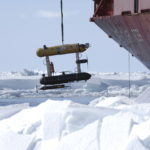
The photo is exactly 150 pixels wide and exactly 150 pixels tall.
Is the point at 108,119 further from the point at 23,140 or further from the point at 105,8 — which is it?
the point at 105,8

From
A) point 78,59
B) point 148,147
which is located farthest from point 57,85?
point 148,147

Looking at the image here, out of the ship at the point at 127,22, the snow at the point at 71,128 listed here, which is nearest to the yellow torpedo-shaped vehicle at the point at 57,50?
the ship at the point at 127,22

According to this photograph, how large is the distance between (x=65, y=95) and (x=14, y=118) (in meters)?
112

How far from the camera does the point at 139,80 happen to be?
12556 cm

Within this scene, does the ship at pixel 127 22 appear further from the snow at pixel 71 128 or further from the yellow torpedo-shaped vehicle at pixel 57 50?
the snow at pixel 71 128

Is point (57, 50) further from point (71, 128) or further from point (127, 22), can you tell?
point (71, 128)

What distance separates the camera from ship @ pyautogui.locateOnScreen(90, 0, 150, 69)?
690 inches

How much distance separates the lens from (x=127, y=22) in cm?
1888

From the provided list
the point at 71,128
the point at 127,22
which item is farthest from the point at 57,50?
the point at 71,128

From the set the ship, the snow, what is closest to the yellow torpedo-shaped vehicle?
the ship

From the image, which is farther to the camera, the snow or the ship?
the ship

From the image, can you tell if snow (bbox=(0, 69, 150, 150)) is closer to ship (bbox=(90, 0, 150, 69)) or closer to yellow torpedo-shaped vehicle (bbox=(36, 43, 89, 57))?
ship (bbox=(90, 0, 150, 69))

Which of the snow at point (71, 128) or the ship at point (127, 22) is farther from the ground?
the ship at point (127, 22)

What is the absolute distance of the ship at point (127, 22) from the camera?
17.5m
